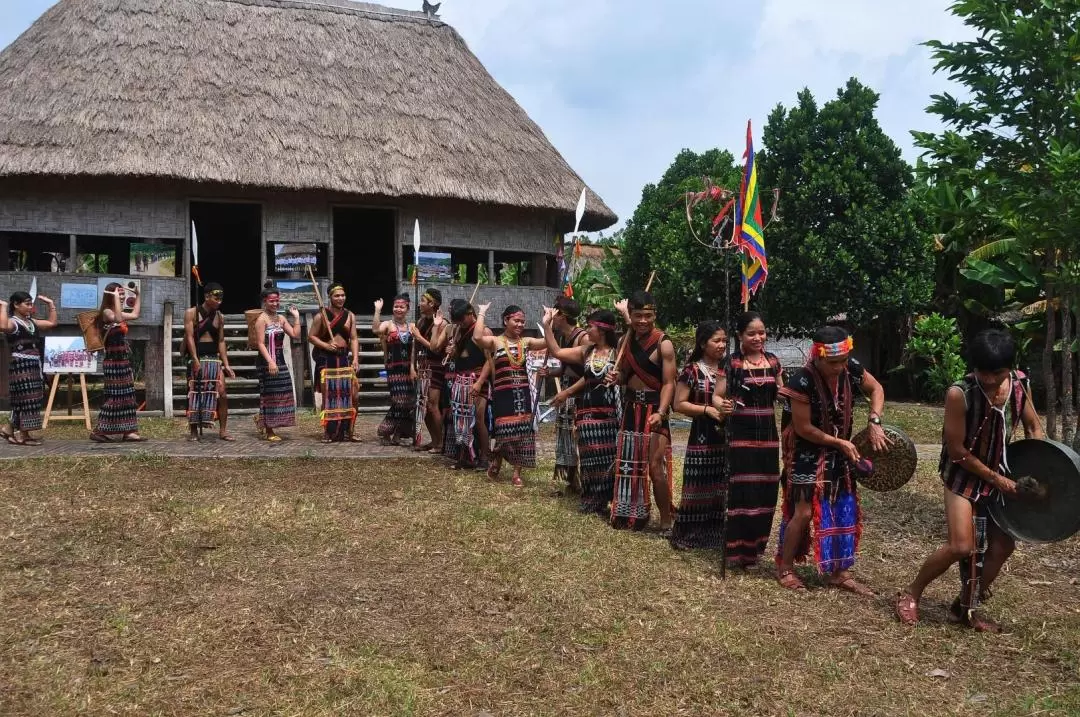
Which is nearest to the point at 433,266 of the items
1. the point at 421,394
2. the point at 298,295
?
the point at 298,295

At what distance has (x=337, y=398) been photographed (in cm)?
1051

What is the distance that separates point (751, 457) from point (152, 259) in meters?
12.0

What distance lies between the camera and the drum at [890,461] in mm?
5059

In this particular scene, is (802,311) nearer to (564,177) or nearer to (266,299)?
(564,177)

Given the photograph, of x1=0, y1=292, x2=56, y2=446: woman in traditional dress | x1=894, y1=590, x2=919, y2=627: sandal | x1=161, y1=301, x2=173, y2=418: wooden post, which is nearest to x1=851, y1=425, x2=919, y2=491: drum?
x1=894, y1=590, x2=919, y2=627: sandal

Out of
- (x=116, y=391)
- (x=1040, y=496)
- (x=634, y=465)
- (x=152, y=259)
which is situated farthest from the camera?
(x=152, y=259)

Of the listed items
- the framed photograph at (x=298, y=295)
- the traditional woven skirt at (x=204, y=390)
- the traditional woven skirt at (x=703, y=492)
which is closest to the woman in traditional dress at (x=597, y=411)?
the traditional woven skirt at (x=703, y=492)

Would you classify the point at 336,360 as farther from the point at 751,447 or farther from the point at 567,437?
the point at 751,447

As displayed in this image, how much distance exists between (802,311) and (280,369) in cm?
1045

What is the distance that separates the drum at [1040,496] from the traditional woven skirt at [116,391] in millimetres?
8961

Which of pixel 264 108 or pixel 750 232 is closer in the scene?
pixel 750 232

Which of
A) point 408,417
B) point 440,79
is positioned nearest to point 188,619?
point 408,417

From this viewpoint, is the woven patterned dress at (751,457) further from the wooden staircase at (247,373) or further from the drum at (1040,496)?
the wooden staircase at (247,373)

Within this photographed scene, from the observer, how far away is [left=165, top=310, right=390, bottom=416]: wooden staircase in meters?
13.9
